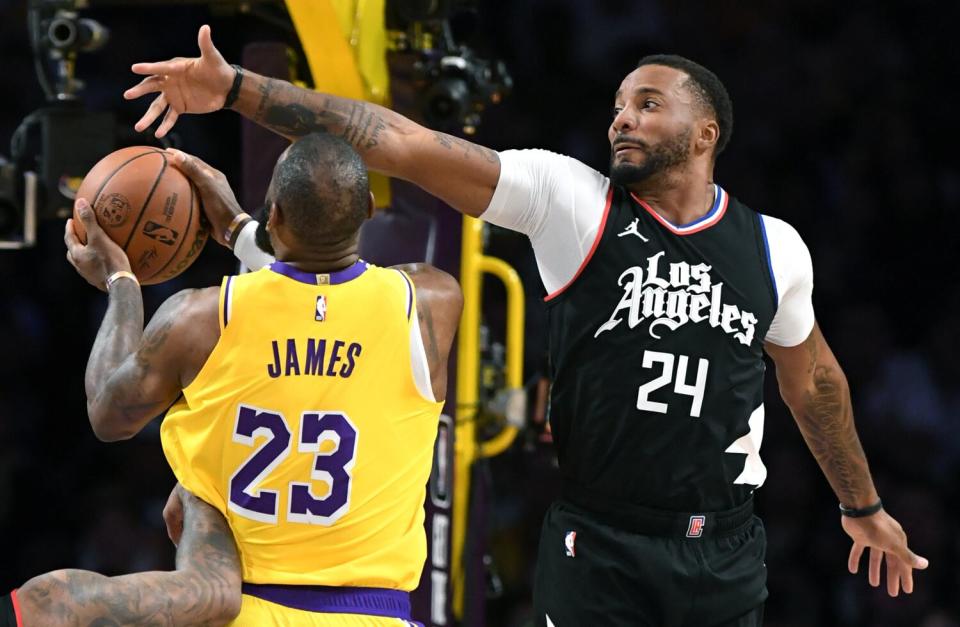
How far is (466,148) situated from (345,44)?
4.93ft

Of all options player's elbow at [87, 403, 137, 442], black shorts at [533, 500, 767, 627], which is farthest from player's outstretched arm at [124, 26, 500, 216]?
black shorts at [533, 500, 767, 627]

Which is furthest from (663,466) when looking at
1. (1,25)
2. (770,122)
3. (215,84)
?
(1,25)

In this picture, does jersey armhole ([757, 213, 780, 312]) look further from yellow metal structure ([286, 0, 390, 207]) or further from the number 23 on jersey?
yellow metal structure ([286, 0, 390, 207])

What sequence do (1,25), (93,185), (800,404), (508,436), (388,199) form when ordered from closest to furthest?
(93,185) → (800,404) → (388,199) → (508,436) → (1,25)

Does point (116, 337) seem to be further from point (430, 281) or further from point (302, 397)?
point (430, 281)

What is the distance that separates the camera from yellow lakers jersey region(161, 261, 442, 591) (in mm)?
3066

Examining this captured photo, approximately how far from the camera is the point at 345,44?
4.93 m

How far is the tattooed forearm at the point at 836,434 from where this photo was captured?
405 centimetres

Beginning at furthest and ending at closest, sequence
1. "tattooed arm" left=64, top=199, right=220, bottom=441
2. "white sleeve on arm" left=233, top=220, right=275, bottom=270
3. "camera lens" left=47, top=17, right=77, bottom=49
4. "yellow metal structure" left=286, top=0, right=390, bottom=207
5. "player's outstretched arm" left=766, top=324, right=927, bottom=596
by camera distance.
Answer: "camera lens" left=47, top=17, right=77, bottom=49, "yellow metal structure" left=286, top=0, right=390, bottom=207, "player's outstretched arm" left=766, top=324, right=927, bottom=596, "white sleeve on arm" left=233, top=220, right=275, bottom=270, "tattooed arm" left=64, top=199, right=220, bottom=441

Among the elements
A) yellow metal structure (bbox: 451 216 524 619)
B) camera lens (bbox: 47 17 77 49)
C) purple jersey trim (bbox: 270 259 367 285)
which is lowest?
yellow metal structure (bbox: 451 216 524 619)

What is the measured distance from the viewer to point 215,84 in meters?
3.40

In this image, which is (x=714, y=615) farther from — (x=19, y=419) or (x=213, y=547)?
(x=19, y=419)

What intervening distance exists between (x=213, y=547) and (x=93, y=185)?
1.09 meters

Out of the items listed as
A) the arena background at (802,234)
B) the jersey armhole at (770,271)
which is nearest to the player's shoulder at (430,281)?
the jersey armhole at (770,271)
